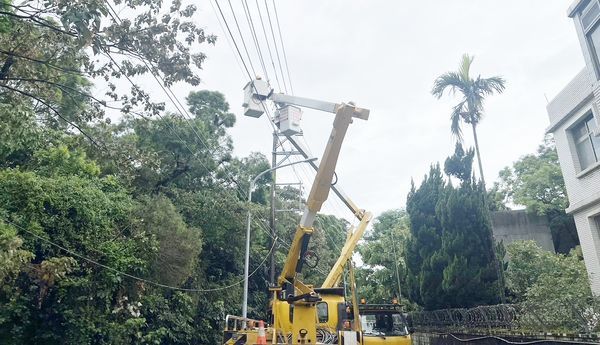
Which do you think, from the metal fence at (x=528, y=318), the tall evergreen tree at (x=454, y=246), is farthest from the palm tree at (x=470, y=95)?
the metal fence at (x=528, y=318)

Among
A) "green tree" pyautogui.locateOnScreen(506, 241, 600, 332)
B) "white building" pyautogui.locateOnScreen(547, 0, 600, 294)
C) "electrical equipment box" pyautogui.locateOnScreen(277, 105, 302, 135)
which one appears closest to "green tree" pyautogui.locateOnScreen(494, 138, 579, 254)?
"green tree" pyautogui.locateOnScreen(506, 241, 600, 332)

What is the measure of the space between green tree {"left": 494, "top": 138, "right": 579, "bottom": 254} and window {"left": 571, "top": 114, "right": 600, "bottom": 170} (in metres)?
13.2

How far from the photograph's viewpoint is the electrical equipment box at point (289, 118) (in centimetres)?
1312

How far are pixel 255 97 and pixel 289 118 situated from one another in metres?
1.28

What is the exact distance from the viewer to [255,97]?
12.5m

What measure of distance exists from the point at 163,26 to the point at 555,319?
33.0 ft

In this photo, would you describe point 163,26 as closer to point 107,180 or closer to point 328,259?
point 107,180

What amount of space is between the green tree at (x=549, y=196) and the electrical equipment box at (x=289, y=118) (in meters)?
18.2

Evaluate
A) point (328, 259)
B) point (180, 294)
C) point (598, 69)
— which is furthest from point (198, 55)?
point (328, 259)

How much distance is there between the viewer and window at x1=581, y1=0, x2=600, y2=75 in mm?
8893

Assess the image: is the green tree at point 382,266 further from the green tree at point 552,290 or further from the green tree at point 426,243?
the green tree at point 552,290

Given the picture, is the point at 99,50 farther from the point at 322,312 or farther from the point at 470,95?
the point at 470,95

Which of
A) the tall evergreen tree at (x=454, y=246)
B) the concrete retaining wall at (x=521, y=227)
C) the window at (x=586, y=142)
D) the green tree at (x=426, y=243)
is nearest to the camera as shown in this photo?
the window at (x=586, y=142)

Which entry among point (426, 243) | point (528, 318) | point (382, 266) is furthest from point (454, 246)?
point (382, 266)
